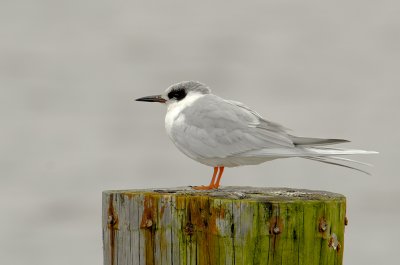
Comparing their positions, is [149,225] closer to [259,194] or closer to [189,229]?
[189,229]

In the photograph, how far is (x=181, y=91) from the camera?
6.39 metres

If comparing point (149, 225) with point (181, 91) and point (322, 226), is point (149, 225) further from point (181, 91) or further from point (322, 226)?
point (181, 91)

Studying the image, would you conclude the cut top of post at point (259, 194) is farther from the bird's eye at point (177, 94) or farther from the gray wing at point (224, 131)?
the bird's eye at point (177, 94)

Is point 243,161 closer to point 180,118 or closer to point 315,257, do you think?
point 180,118

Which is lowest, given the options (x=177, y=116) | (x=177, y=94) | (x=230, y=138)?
(x=230, y=138)

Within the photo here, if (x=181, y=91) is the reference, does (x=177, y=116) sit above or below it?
below

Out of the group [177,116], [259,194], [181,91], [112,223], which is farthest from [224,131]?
[112,223]

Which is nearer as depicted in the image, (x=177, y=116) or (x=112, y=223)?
(x=112, y=223)

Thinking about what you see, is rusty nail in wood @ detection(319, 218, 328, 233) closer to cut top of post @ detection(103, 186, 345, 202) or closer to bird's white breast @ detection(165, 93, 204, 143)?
cut top of post @ detection(103, 186, 345, 202)

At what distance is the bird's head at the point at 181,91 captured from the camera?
631 cm

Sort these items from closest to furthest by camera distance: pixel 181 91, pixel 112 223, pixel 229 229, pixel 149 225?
pixel 229 229, pixel 149 225, pixel 112 223, pixel 181 91

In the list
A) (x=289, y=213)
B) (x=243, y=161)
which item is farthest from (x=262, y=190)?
(x=289, y=213)

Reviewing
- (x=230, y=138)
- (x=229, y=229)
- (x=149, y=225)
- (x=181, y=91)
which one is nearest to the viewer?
(x=229, y=229)

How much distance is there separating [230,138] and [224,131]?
96 mm
